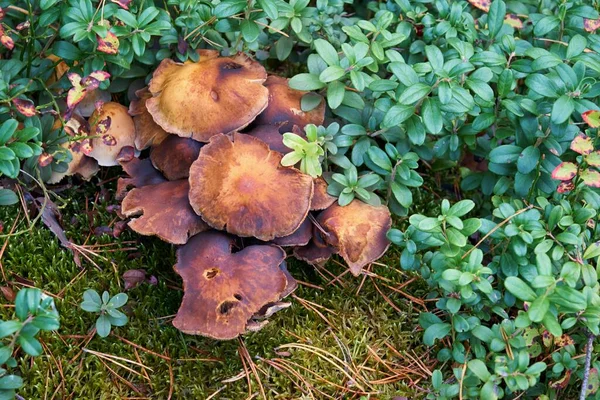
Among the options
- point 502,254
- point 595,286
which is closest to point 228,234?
point 502,254

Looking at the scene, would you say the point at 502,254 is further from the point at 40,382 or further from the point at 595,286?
the point at 40,382

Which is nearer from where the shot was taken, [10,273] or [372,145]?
[10,273]

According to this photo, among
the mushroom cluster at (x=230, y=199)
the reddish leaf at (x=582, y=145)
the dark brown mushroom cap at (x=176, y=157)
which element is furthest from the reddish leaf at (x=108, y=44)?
the reddish leaf at (x=582, y=145)

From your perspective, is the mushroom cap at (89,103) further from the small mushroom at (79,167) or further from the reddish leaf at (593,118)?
the reddish leaf at (593,118)

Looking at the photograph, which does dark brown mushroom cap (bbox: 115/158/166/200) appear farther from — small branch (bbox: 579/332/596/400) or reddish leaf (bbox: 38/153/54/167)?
small branch (bbox: 579/332/596/400)

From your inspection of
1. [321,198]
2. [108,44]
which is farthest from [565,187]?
[108,44]

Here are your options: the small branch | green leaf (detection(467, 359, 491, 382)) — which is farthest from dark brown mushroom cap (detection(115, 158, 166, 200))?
the small branch
